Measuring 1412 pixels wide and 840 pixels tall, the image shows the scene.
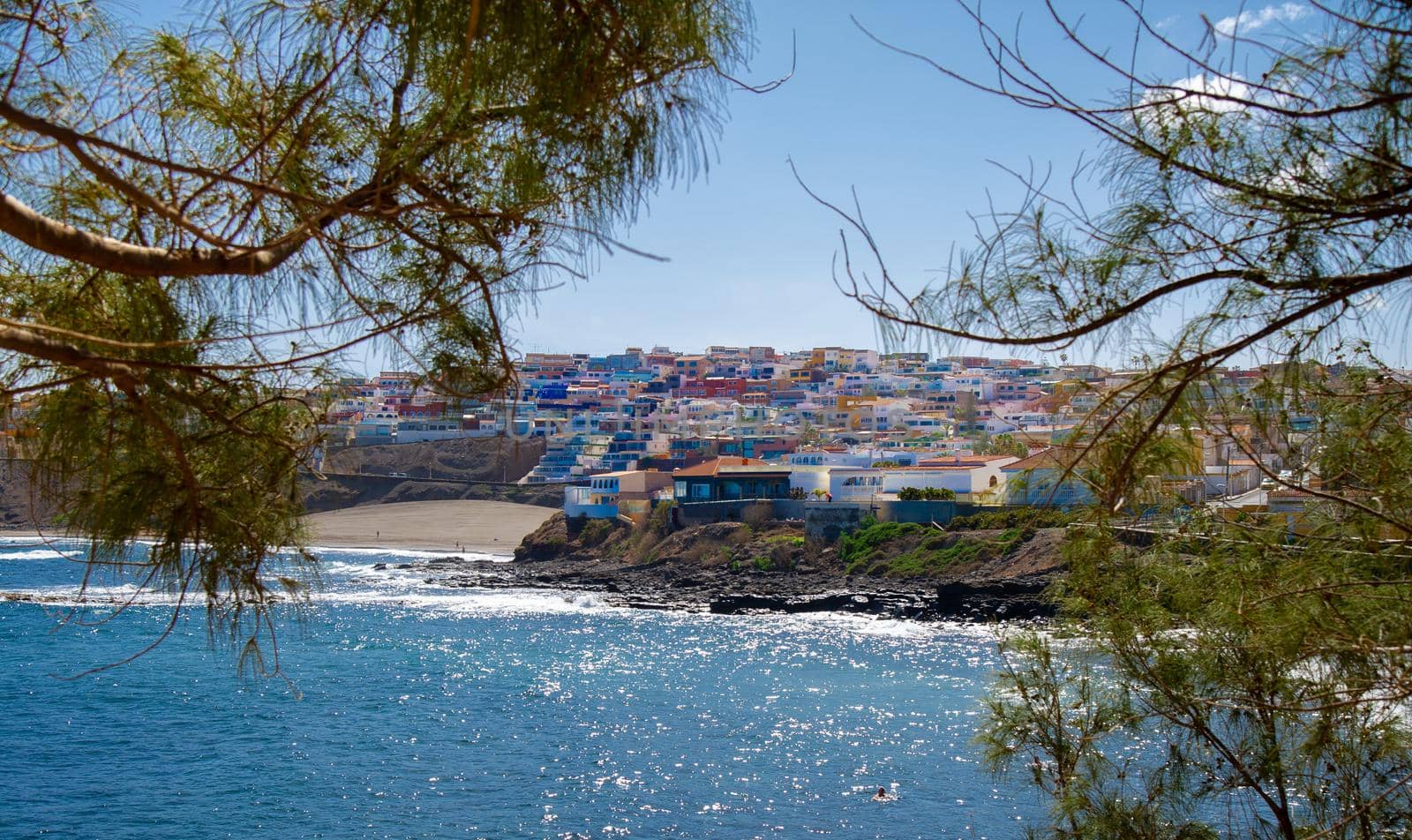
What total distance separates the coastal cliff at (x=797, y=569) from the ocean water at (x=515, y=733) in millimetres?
1355

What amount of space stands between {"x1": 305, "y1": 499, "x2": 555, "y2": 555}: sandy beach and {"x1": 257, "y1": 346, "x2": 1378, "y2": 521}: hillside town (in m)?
3.13

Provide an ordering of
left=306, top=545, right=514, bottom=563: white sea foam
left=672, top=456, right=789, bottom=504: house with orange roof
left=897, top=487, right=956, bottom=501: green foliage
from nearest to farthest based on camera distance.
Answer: left=897, top=487, right=956, bottom=501: green foliage < left=672, top=456, right=789, bottom=504: house with orange roof < left=306, top=545, right=514, bottom=563: white sea foam

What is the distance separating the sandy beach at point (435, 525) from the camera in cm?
4341

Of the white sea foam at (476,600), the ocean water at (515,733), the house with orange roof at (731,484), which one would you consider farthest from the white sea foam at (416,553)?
the ocean water at (515,733)

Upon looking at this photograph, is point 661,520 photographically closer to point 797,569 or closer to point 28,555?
point 797,569

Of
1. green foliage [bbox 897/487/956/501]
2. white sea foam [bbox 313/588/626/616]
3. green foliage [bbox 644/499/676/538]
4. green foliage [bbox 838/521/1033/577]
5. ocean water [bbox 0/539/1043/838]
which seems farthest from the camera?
green foliage [bbox 644/499/676/538]

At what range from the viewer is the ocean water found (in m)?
10.3

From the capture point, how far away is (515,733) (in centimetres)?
1388

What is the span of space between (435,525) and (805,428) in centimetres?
2197

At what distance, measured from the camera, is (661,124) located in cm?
238

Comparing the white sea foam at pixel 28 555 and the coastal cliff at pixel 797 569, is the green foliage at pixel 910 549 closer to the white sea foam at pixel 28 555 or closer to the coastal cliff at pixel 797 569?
the coastal cliff at pixel 797 569

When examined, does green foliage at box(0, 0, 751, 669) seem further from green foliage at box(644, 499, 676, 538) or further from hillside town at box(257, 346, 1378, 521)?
green foliage at box(644, 499, 676, 538)

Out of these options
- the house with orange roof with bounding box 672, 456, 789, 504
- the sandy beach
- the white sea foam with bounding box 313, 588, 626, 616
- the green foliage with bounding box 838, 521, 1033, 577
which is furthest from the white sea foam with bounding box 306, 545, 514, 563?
the green foliage with bounding box 838, 521, 1033, 577

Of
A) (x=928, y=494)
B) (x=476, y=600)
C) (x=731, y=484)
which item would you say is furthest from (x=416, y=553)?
(x=928, y=494)
